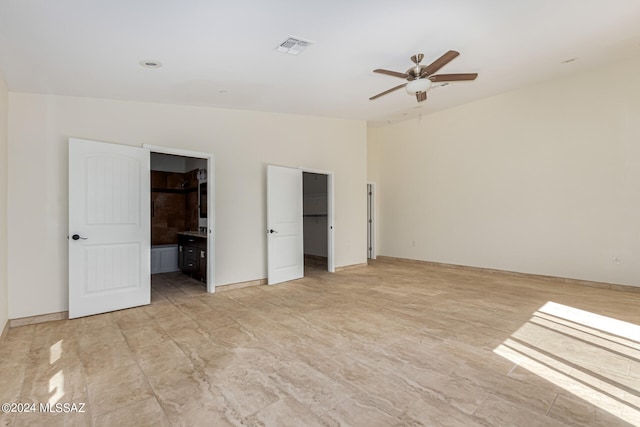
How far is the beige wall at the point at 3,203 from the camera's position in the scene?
10.8ft

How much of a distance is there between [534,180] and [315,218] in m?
4.80

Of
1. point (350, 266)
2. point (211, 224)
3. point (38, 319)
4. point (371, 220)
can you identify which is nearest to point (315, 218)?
point (371, 220)

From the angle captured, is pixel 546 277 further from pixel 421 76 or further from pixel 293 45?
pixel 293 45

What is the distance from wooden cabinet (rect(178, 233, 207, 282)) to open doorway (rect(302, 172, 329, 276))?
2782 mm

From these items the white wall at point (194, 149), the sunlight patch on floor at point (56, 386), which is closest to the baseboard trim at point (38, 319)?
the white wall at point (194, 149)

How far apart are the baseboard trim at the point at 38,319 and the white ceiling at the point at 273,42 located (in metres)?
2.58

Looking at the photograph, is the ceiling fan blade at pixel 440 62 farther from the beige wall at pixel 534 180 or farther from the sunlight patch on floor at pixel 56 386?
the sunlight patch on floor at pixel 56 386

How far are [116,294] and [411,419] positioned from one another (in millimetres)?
3749

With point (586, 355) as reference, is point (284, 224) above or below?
above

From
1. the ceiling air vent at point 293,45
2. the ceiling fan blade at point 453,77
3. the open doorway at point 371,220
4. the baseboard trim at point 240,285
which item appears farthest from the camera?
the open doorway at point 371,220

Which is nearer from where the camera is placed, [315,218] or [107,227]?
[107,227]

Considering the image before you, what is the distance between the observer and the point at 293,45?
3.31 m

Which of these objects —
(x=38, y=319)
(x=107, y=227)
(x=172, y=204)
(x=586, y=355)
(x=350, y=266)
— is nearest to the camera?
(x=586, y=355)

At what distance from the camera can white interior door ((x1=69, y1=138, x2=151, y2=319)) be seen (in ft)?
12.3
